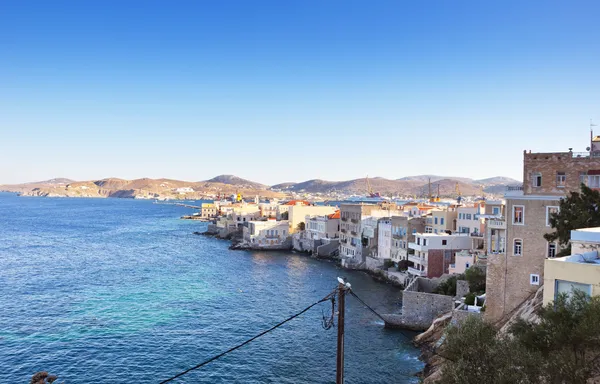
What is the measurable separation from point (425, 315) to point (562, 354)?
75.7ft

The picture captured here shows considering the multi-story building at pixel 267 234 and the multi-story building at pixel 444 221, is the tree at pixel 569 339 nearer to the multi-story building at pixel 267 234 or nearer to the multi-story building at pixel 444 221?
the multi-story building at pixel 444 221

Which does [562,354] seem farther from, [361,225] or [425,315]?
[361,225]

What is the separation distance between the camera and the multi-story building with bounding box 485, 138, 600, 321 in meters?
22.3

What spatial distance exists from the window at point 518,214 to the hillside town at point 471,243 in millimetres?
47

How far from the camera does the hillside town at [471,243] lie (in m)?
22.0

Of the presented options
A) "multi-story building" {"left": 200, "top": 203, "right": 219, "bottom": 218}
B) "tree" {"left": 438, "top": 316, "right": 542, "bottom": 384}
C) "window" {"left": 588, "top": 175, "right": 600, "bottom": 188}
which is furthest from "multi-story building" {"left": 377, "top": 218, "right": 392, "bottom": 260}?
"multi-story building" {"left": 200, "top": 203, "right": 219, "bottom": 218}

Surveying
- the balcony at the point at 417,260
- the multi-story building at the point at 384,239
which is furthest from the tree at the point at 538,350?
the multi-story building at the point at 384,239

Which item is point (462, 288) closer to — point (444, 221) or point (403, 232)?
point (403, 232)

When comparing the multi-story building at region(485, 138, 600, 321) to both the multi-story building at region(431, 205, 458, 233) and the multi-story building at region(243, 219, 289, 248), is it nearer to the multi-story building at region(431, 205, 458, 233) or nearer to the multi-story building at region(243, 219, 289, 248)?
the multi-story building at region(431, 205, 458, 233)

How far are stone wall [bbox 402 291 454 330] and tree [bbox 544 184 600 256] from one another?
41.2 feet

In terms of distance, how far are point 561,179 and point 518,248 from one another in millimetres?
3970

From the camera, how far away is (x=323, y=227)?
2896 inches

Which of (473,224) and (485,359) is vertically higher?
(473,224)

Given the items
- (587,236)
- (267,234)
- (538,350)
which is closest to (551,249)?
(587,236)
